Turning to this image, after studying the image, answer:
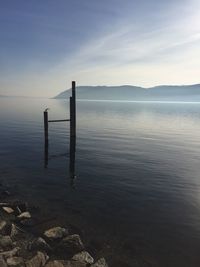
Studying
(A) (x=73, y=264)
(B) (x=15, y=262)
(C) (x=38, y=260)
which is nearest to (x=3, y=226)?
(B) (x=15, y=262)

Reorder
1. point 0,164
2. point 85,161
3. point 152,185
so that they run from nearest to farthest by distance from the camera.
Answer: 1. point 152,185
2. point 0,164
3. point 85,161

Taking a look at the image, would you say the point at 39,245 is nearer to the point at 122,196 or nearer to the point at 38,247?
the point at 38,247

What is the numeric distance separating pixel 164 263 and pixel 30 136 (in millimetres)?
32246

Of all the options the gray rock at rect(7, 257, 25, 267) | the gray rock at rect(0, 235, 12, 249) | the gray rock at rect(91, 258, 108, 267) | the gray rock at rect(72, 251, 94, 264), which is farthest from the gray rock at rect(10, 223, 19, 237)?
the gray rock at rect(91, 258, 108, 267)

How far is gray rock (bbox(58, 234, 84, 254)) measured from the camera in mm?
11367

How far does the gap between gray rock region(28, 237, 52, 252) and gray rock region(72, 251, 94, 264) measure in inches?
50.3

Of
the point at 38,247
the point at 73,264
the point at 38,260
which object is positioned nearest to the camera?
the point at 38,260

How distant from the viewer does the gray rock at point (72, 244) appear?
11367mm

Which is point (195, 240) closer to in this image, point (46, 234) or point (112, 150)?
point (46, 234)

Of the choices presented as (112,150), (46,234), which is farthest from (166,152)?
(46,234)

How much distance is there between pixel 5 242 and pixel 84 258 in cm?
319

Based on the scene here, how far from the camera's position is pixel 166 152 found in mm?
32500

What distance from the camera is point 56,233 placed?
12.3 m

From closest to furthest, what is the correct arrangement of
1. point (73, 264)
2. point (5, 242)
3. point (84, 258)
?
point (73, 264) < point (84, 258) < point (5, 242)
